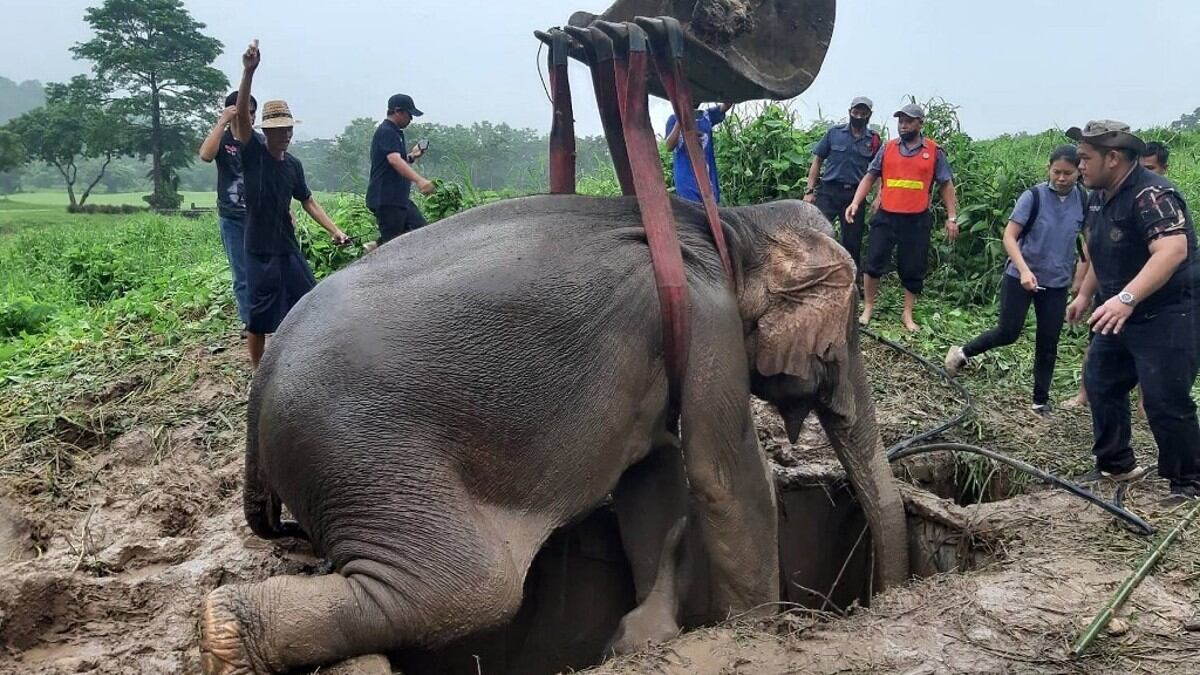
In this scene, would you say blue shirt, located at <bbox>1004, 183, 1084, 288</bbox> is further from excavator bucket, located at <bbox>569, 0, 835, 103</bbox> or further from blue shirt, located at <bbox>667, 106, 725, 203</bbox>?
excavator bucket, located at <bbox>569, 0, 835, 103</bbox>

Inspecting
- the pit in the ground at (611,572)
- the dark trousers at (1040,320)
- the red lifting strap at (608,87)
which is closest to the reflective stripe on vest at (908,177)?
the dark trousers at (1040,320)

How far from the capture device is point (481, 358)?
300 cm

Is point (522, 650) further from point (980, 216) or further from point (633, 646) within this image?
point (980, 216)

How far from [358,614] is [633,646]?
1309 mm

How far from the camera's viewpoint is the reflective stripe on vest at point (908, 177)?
7762mm

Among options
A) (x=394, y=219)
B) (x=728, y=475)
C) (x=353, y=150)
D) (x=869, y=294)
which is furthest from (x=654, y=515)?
(x=353, y=150)

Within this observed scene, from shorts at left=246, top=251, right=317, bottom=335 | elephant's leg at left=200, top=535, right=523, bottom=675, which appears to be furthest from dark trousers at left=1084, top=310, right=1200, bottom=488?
shorts at left=246, top=251, right=317, bottom=335

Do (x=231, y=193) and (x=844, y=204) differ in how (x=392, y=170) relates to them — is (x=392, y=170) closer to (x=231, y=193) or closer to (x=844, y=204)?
(x=231, y=193)

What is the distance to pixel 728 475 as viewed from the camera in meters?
3.53

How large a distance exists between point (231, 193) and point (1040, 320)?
5.40 metres

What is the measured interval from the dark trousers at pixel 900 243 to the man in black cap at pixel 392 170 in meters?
3.88

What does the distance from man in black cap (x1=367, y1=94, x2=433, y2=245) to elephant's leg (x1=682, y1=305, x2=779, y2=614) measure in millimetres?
4303

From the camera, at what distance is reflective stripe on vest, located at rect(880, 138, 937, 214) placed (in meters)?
7.76

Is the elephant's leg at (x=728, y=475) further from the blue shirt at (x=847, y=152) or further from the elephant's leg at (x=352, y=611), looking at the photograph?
the blue shirt at (x=847, y=152)
